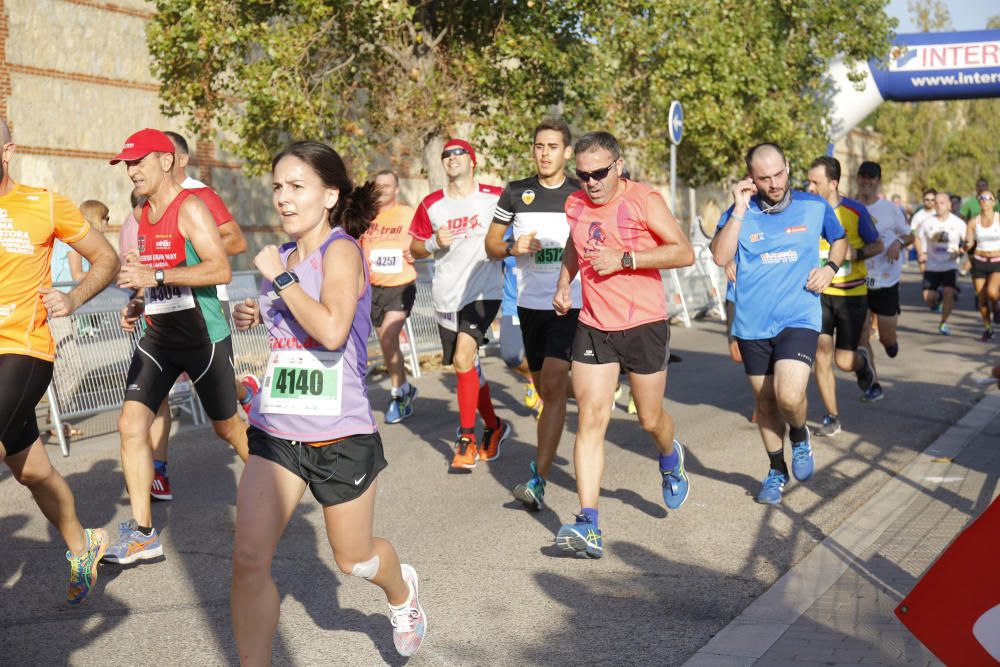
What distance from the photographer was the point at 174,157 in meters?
6.40

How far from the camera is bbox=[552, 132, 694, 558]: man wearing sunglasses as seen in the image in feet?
20.1

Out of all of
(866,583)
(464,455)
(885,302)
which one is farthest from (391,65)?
(866,583)

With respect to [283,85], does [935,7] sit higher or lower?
higher

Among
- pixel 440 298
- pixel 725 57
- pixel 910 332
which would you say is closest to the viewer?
pixel 440 298

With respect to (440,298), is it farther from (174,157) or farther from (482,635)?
(482,635)

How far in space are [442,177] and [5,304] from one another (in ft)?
33.6

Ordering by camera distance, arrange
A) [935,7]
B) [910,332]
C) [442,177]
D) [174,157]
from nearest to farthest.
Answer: [174,157], [442,177], [910,332], [935,7]

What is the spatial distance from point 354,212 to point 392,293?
20.0 feet

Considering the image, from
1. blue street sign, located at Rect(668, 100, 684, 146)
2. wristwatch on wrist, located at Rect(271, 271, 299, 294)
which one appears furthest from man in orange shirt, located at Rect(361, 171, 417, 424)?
blue street sign, located at Rect(668, 100, 684, 146)

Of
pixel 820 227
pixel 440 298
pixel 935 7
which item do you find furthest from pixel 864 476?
pixel 935 7

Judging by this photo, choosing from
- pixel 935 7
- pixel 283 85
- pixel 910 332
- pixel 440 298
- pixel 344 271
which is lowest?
pixel 910 332

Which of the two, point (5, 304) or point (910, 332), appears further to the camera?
point (910, 332)

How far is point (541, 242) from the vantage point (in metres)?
7.56

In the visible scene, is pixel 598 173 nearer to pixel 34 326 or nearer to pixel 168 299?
pixel 168 299
